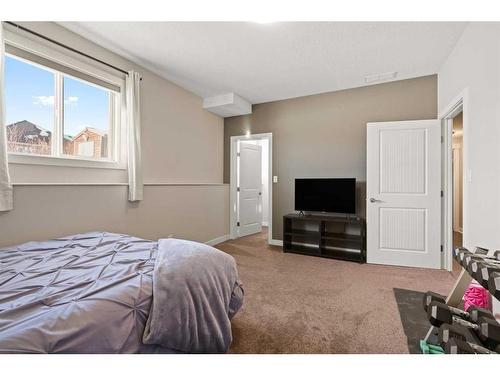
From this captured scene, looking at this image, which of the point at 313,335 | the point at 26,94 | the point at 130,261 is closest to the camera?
the point at 130,261

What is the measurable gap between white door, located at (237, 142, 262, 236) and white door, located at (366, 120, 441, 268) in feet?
8.03

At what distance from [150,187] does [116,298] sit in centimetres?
225

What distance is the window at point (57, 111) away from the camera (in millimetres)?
2100

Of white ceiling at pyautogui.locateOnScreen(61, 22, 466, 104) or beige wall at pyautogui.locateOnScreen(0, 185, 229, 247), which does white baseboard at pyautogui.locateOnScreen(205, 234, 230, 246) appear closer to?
beige wall at pyautogui.locateOnScreen(0, 185, 229, 247)

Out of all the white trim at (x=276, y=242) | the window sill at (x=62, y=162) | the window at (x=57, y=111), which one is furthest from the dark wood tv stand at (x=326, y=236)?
the window at (x=57, y=111)

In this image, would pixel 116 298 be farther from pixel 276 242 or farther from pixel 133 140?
pixel 276 242

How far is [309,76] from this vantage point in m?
3.38

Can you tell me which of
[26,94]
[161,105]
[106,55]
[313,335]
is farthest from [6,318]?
[161,105]

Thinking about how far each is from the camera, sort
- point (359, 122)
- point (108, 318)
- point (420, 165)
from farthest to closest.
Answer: point (359, 122) → point (420, 165) → point (108, 318)

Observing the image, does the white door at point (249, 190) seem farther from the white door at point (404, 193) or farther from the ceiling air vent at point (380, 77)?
the ceiling air vent at point (380, 77)

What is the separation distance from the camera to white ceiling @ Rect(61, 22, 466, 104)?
7.52 ft

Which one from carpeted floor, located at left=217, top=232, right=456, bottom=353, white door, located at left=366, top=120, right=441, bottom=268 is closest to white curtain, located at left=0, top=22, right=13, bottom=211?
carpeted floor, located at left=217, top=232, right=456, bottom=353
